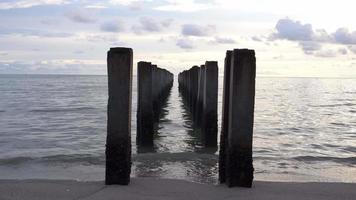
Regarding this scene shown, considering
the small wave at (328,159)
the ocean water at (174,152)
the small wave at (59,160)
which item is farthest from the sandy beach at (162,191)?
the small wave at (328,159)

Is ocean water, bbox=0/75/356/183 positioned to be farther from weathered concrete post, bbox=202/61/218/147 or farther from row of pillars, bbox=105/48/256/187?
row of pillars, bbox=105/48/256/187

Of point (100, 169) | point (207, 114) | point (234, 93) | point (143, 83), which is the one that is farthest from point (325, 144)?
point (234, 93)

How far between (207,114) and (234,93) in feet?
18.0

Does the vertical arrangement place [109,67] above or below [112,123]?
above

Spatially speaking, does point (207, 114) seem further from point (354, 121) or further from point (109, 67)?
point (354, 121)

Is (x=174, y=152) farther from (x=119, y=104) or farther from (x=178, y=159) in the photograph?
(x=119, y=104)

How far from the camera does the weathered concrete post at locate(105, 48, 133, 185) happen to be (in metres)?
6.28

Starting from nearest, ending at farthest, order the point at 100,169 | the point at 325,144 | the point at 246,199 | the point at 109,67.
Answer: the point at 246,199
the point at 109,67
the point at 100,169
the point at 325,144

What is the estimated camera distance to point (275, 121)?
20.8 m

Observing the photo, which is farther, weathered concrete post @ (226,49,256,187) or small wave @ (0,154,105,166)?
small wave @ (0,154,105,166)

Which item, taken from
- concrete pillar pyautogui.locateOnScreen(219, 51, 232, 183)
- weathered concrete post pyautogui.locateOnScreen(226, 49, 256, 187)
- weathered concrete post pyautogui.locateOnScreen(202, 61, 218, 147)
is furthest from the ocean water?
weathered concrete post pyautogui.locateOnScreen(226, 49, 256, 187)

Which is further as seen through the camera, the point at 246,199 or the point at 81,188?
the point at 81,188

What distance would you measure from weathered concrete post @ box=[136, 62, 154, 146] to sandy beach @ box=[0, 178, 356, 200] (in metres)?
5.26

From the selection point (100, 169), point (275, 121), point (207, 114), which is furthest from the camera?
point (275, 121)
